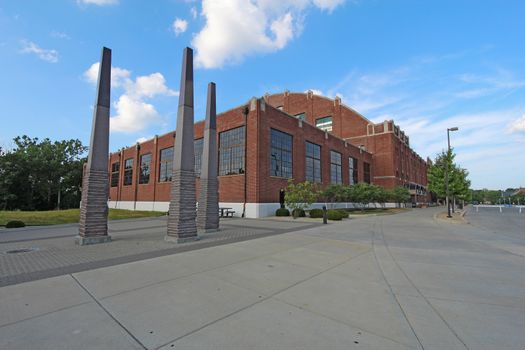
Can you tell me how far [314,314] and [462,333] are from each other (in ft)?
5.98

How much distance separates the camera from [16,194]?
4572 cm

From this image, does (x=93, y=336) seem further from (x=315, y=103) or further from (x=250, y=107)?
(x=315, y=103)

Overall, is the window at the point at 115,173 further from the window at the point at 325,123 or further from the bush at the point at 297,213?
the window at the point at 325,123

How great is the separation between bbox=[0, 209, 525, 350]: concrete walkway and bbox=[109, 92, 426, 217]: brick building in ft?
58.7

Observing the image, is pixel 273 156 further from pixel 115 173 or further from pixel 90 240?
pixel 115 173

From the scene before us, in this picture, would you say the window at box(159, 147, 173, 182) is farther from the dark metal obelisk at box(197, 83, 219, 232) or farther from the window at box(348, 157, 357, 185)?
the window at box(348, 157, 357, 185)

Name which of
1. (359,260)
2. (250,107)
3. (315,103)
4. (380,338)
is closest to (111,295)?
(380,338)

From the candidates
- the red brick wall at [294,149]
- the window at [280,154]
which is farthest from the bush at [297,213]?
the window at [280,154]

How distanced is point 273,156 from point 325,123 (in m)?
31.7

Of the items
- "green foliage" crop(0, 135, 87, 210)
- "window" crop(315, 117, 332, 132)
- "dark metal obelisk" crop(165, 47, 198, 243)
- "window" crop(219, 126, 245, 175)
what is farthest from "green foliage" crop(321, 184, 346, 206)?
"green foliage" crop(0, 135, 87, 210)

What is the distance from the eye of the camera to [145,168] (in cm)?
4031

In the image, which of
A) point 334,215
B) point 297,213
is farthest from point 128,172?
point 334,215

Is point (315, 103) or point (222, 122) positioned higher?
point (315, 103)

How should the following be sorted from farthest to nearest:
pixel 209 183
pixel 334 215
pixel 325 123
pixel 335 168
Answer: pixel 325 123 → pixel 335 168 → pixel 334 215 → pixel 209 183
